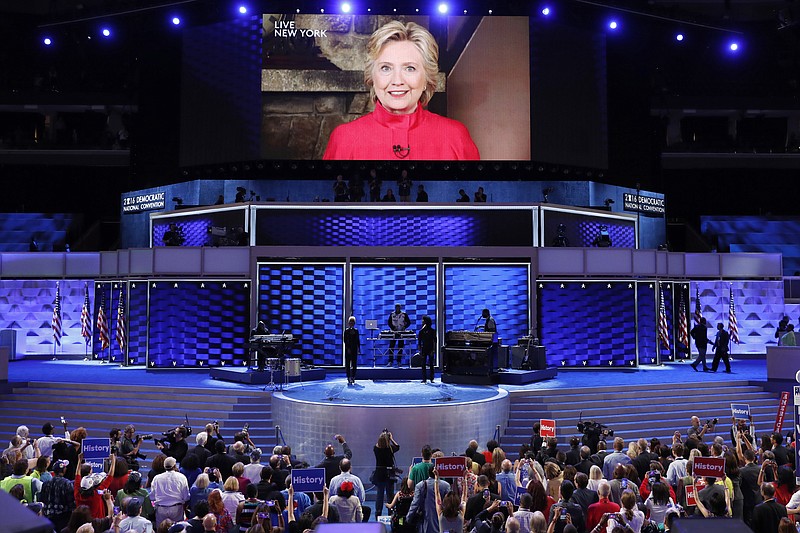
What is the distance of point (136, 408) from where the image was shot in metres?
17.4

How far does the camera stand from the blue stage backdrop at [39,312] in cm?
2777

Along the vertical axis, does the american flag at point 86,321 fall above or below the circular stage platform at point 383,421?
above

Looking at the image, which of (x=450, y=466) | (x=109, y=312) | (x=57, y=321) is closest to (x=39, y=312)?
(x=57, y=321)

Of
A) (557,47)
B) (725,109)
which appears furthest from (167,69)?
(725,109)

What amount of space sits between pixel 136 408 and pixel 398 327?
7.07 meters

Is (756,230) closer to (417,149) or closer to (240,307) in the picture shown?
(417,149)

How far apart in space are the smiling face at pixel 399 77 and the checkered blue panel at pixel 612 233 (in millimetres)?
6900

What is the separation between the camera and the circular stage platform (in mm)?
14727

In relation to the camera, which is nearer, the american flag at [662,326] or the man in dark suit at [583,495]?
the man in dark suit at [583,495]

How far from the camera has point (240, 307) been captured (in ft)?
75.8

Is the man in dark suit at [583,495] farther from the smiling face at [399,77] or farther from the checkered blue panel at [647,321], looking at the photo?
the smiling face at [399,77]

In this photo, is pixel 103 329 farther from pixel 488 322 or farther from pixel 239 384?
pixel 488 322

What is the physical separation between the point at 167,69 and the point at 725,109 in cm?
2295

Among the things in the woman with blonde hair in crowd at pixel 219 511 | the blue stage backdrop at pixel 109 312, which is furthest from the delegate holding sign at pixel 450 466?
the blue stage backdrop at pixel 109 312
